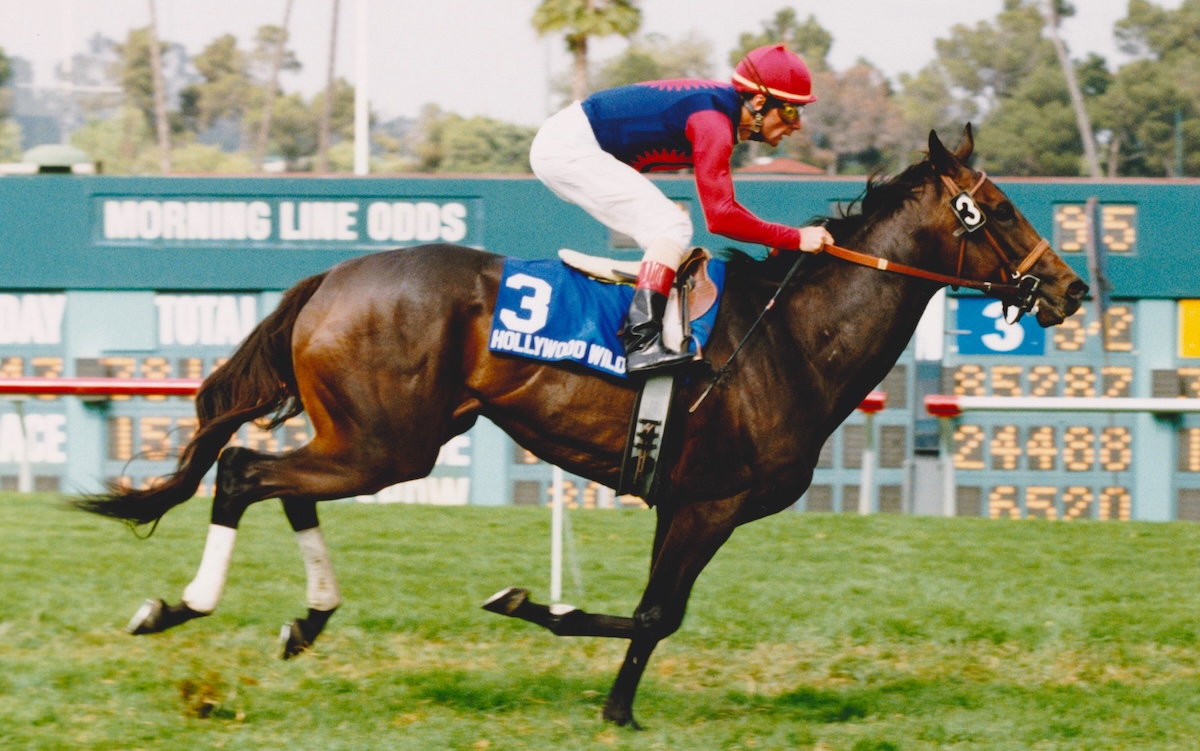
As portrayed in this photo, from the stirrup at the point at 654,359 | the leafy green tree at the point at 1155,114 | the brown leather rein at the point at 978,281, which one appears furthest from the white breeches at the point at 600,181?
the leafy green tree at the point at 1155,114

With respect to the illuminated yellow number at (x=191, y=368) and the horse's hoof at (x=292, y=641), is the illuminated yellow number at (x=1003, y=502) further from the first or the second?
the horse's hoof at (x=292, y=641)

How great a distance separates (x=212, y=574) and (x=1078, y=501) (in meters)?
7.39

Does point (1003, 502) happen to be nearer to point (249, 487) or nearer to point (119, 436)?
point (119, 436)

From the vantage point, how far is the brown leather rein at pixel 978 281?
4.96 meters

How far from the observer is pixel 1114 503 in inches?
412

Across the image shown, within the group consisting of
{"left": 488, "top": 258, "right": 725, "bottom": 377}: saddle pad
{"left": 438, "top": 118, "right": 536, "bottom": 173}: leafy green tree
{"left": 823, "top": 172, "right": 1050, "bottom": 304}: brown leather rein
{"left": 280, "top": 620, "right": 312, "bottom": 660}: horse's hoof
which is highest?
{"left": 438, "top": 118, "right": 536, "bottom": 173}: leafy green tree

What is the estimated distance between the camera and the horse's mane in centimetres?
503

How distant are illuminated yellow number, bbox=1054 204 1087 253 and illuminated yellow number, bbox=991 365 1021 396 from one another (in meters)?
0.94

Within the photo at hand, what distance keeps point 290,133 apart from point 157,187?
3626cm

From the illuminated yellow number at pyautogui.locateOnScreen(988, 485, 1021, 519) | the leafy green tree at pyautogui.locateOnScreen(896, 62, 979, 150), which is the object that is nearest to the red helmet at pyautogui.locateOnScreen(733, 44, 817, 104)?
the illuminated yellow number at pyautogui.locateOnScreen(988, 485, 1021, 519)

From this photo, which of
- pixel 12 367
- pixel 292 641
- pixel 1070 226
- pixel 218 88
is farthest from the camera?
pixel 218 88

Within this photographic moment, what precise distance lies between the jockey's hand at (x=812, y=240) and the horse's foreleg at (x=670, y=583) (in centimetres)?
89

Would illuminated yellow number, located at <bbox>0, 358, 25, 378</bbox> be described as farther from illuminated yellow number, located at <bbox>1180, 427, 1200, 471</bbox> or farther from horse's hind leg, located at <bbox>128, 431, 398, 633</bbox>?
illuminated yellow number, located at <bbox>1180, 427, 1200, 471</bbox>

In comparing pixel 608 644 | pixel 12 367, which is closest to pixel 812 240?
pixel 608 644
